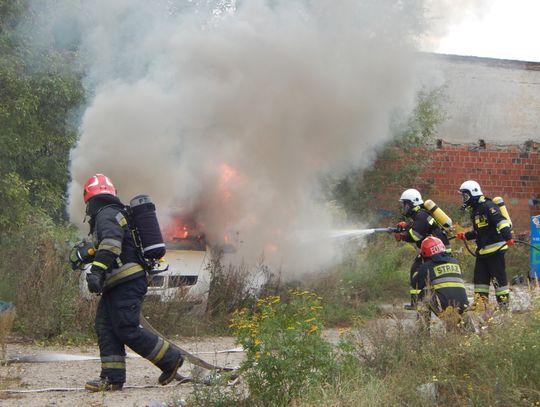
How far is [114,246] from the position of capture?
6.24 meters

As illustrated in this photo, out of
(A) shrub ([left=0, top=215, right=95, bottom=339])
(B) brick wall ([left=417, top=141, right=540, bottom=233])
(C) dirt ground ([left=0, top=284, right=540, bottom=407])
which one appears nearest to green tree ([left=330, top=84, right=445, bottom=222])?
(B) brick wall ([left=417, top=141, right=540, bottom=233])

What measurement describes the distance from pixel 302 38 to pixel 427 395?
5449 mm

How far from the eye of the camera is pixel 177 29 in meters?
9.50

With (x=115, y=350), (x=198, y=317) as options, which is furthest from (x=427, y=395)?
(x=198, y=317)

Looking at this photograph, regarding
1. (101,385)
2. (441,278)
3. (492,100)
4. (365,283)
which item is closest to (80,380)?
(101,385)

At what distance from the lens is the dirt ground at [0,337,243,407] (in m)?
5.93

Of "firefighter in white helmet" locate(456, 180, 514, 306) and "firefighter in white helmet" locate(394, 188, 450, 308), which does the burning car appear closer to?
"firefighter in white helmet" locate(394, 188, 450, 308)

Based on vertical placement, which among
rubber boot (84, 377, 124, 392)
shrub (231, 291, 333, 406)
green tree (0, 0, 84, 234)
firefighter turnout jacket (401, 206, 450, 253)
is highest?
green tree (0, 0, 84, 234)

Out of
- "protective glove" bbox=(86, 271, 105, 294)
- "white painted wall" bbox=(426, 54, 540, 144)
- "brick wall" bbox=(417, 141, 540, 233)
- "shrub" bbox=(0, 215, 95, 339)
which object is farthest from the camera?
"white painted wall" bbox=(426, 54, 540, 144)

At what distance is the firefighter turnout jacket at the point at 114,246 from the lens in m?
6.21

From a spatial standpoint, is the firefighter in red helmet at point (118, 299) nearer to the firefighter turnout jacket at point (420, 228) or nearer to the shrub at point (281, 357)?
the shrub at point (281, 357)

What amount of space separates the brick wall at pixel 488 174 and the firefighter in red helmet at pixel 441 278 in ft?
32.1

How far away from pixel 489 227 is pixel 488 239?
156mm

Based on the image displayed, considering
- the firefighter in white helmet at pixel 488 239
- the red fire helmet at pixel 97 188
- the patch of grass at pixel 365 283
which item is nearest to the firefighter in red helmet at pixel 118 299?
the red fire helmet at pixel 97 188
